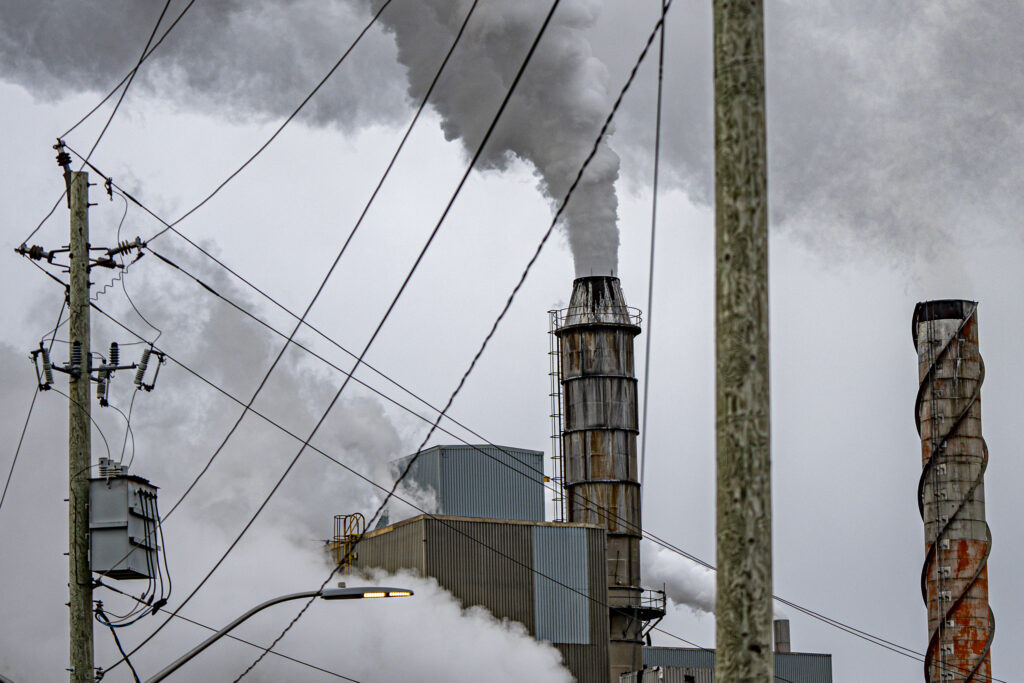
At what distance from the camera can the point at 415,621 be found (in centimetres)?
4638

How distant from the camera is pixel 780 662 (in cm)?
5762

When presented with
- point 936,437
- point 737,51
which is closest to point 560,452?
point 936,437

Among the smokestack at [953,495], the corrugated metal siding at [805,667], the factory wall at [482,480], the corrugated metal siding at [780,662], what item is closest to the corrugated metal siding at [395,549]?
the factory wall at [482,480]

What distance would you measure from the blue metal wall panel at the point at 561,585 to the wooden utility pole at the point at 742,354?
136ft

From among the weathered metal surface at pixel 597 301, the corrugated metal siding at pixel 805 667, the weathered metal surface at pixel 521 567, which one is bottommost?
the corrugated metal siding at pixel 805 667

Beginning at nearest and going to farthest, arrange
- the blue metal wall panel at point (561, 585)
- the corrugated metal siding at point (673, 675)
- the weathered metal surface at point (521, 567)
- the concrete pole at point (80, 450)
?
the concrete pole at point (80, 450) → the corrugated metal siding at point (673, 675) → the weathered metal surface at point (521, 567) → the blue metal wall panel at point (561, 585)

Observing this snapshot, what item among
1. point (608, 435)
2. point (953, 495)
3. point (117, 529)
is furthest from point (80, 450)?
point (608, 435)

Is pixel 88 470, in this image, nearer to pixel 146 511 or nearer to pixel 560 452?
pixel 146 511

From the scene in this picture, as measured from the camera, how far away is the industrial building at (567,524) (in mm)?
48406

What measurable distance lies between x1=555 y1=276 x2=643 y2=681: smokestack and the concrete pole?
34.0 metres

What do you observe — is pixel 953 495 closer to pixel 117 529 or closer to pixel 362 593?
pixel 117 529

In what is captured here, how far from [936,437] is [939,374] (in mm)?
1946

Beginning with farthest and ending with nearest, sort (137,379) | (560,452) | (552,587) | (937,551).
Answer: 1. (560,452)
2. (552,587)
3. (937,551)
4. (137,379)

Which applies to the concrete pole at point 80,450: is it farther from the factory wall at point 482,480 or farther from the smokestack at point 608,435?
the smokestack at point 608,435
